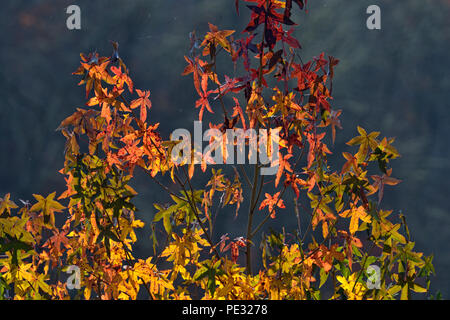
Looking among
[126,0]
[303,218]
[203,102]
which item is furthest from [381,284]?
[126,0]

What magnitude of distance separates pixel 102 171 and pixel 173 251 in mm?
288

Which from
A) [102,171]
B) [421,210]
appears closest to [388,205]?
[421,210]

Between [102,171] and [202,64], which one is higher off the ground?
[202,64]

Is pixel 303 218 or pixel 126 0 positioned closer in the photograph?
pixel 303 218

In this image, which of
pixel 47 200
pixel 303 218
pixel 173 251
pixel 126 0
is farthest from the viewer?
pixel 126 0

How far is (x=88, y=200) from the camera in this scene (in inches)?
49.8

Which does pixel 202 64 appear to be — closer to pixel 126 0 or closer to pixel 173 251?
pixel 173 251

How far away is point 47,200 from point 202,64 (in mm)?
512

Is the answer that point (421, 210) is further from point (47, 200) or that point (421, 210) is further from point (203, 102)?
point (47, 200)

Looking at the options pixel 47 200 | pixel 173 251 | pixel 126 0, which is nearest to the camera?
pixel 47 200

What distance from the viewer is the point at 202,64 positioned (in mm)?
1255

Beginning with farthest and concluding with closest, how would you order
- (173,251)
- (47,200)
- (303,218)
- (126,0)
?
(126,0) → (303,218) → (173,251) → (47,200)

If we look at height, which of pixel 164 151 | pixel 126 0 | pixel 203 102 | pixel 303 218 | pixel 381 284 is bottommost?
pixel 381 284

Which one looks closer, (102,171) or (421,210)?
(102,171)
